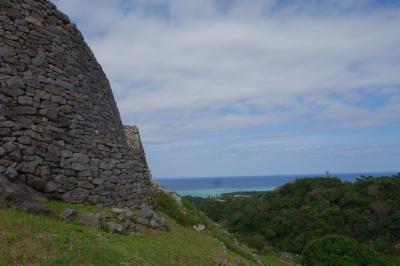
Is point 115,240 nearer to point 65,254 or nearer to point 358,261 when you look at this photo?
point 65,254

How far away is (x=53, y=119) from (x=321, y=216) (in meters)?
36.7

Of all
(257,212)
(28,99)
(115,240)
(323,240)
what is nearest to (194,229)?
(115,240)

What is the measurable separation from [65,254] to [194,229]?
7598 mm

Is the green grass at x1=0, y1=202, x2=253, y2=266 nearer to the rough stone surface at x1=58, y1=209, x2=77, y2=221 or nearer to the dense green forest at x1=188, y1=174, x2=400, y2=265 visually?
the rough stone surface at x1=58, y1=209, x2=77, y2=221

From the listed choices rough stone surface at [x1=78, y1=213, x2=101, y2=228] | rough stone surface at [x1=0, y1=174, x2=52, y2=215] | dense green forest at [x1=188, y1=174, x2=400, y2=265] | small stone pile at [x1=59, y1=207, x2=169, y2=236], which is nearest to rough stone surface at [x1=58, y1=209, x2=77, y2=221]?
small stone pile at [x1=59, y1=207, x2=169, y2=236]

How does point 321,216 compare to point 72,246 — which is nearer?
point 72,246

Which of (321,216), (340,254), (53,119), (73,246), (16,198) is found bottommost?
(340,254)

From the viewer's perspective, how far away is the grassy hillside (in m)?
6.37

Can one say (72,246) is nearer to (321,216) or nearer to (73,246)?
(73,246)

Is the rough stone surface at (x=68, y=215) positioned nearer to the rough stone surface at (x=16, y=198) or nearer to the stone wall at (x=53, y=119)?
the rough stone surface at (x=16, y=198)

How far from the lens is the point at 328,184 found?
182 ft

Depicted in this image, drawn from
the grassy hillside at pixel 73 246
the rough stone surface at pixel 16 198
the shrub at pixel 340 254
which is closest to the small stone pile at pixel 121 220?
the grassy hillside at pixel 73 246

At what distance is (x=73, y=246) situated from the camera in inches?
273

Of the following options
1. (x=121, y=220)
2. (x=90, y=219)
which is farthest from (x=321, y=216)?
(x=90, y=219)
